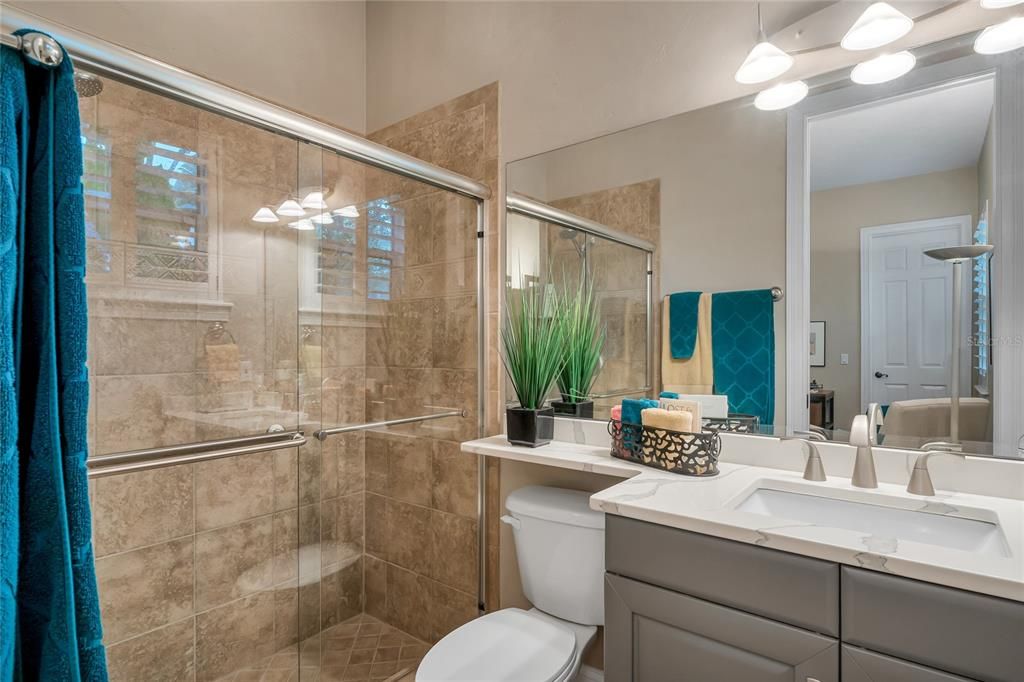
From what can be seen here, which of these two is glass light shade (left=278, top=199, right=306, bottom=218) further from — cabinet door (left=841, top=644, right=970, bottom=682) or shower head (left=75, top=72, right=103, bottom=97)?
cabinet door (left=841, top=644, right=970, bottom=682)

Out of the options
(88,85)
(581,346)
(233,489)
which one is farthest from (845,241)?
(233,489)

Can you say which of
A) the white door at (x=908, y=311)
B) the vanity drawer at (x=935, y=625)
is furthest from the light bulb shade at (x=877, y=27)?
the vanity drawer at (x=935, y=625)

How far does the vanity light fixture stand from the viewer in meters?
1.67

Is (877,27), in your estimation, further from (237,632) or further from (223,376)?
(237,632)

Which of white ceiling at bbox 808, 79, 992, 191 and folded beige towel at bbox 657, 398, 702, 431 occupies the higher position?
white ceiling at bbox 808, 79, 992, 191

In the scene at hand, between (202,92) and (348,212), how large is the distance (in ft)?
1.84

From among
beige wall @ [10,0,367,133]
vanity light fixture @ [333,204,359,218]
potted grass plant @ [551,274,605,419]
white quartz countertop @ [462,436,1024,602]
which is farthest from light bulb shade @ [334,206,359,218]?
white quartz countertop @ [462,436,1024,602]

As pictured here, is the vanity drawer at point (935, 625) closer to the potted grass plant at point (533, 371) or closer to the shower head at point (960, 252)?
the shower head at point (960, 252)

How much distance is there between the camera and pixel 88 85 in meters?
1.20

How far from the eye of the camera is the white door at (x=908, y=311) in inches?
45.6

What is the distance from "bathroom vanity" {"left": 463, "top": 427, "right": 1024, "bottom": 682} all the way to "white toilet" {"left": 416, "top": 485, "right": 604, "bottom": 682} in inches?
11.0

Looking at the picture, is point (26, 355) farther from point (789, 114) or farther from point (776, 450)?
point (789, 114)

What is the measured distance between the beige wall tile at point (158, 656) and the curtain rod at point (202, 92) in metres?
1.51

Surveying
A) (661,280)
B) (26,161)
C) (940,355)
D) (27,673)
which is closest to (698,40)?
(661,280)
